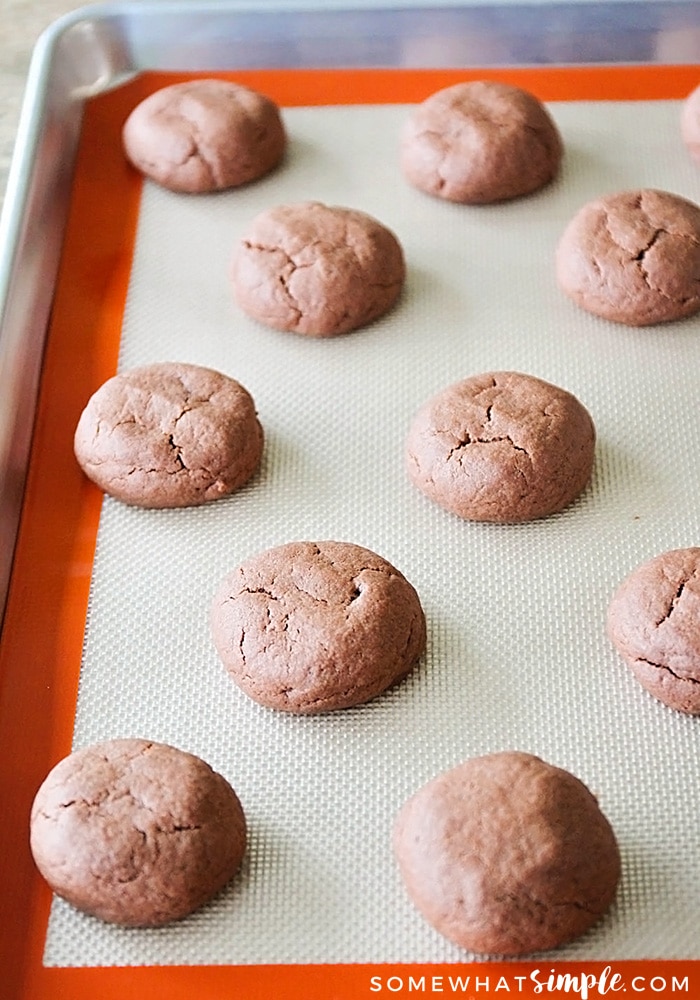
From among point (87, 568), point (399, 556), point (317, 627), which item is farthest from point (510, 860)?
point (87, 568)

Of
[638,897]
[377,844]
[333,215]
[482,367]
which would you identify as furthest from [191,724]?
[333,215]

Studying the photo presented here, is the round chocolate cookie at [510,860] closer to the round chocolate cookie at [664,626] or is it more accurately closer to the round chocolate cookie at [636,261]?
the round chocolate cookie at [664,626]

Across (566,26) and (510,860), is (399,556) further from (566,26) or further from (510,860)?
(566,26)

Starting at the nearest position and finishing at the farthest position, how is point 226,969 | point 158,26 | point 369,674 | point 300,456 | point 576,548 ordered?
point 226,969 < point 369,674 < point 576,548 < point 300,456 < point 158,26

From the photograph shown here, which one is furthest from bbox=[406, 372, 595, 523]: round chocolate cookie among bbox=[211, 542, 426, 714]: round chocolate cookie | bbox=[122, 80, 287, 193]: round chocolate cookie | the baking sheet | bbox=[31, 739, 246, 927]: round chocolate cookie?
bbox=[122, 80, 287, 193]: round chocolate cookie

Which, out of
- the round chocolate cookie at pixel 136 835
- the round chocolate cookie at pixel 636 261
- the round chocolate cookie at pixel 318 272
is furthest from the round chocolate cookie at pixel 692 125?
the round chocolate cookie at pixel 136 835

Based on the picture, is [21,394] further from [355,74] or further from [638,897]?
[638,897]

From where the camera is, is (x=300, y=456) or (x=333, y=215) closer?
(x=300, y=456)
